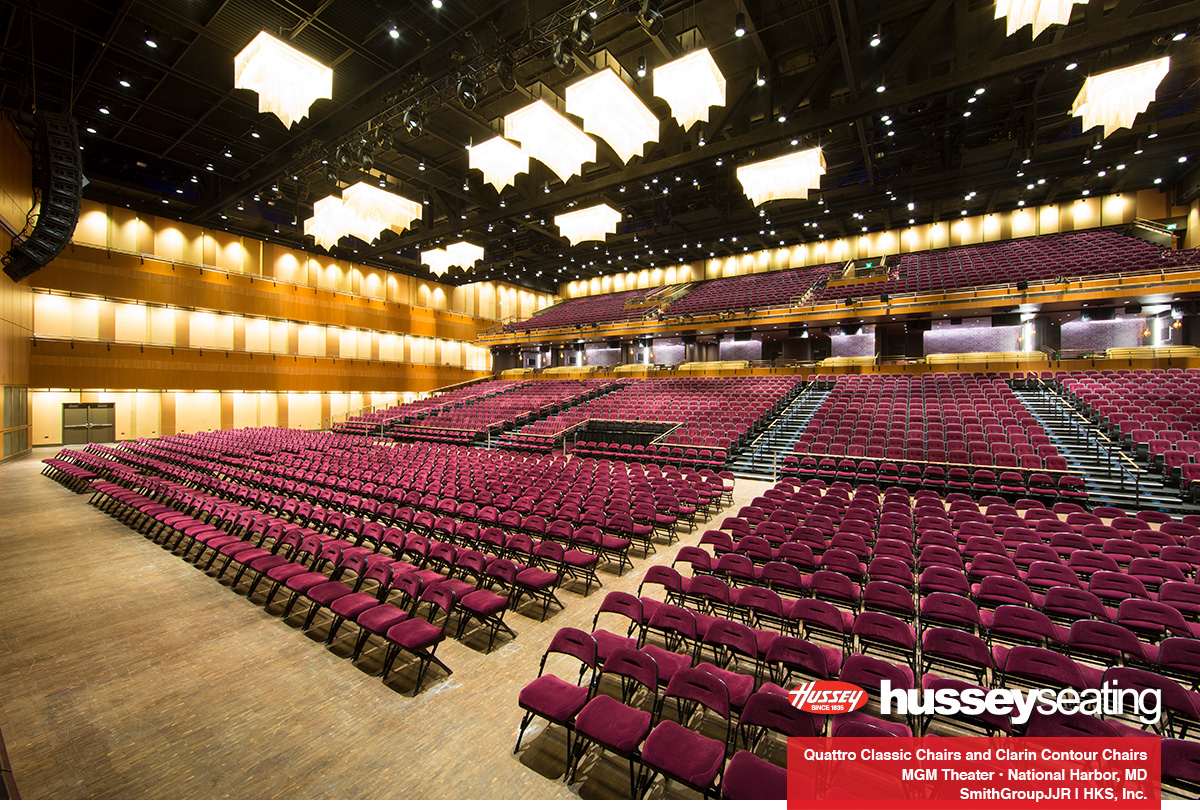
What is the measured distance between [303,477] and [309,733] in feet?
24.2

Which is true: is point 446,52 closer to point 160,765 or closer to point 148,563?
point 148,563

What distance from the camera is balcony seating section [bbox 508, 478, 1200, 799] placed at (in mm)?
2668

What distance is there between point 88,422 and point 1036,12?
26.8 m

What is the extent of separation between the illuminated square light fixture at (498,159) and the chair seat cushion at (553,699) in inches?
388

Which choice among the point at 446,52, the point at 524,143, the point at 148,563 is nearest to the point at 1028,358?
the point at 524,143

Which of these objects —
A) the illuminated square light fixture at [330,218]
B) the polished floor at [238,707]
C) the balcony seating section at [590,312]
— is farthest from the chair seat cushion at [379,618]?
the balcony seating section at [590,312]

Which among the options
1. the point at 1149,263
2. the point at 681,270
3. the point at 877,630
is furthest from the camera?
the point at 681,270

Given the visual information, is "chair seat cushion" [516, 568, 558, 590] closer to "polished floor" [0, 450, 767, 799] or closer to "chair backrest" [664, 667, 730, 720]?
"polished floor" [0, 450, 767, 799]

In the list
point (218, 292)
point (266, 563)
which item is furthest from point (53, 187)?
point (266, 563)

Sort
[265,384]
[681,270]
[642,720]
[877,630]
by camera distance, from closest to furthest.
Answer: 1. [642,720]
2. [877,630]
3. [265,384]
4. [681,270]

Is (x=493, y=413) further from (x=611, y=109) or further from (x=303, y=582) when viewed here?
(x=303, y=582)

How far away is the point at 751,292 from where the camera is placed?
23.1 meters

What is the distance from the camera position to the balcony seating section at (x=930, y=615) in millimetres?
2668

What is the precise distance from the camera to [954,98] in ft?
40.4
